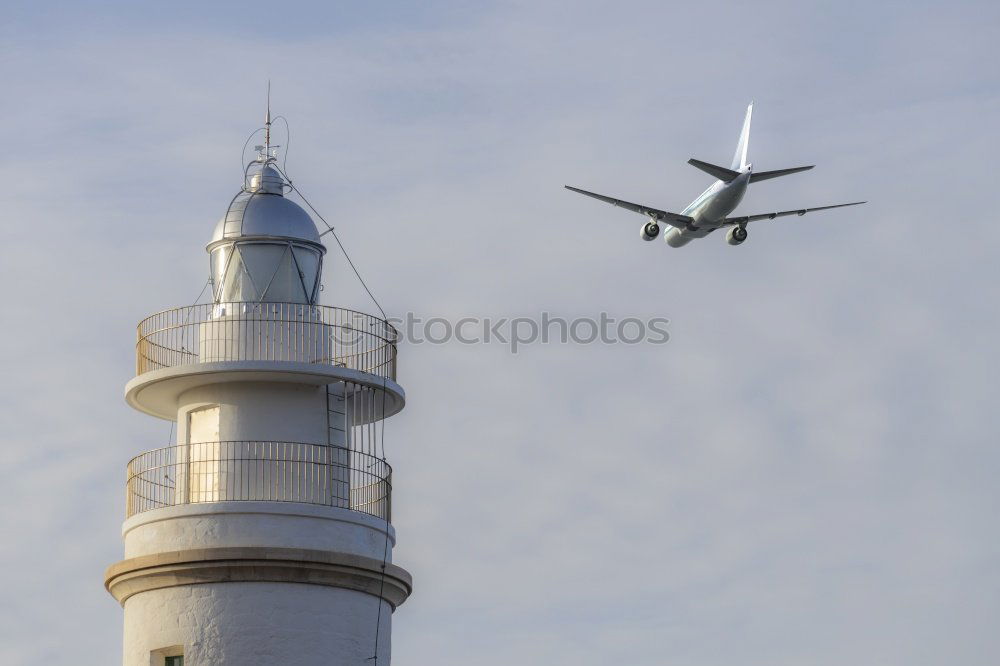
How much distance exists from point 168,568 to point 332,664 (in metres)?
3.54

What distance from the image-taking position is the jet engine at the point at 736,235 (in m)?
56.4

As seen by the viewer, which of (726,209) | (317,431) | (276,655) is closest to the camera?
(276,655)

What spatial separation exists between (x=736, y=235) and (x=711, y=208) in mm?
1682

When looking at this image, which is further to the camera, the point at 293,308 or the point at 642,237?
the point at 642,237

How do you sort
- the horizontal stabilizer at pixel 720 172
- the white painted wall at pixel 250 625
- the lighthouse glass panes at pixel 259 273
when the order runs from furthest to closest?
the horizontal stabilizer at pixel 720 172 < the lighthouse glass panes at pixel 259 273 < the white painted wall at pixel 250 625

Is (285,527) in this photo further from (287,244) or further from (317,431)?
(287,244)

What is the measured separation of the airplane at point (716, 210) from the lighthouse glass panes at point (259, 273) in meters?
20.0

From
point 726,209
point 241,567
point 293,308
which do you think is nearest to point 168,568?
point 241,567

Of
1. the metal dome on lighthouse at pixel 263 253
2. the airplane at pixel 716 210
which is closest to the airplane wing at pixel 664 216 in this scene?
the airplane at pixel 716 210

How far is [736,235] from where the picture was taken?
56469 mm

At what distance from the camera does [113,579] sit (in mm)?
31641

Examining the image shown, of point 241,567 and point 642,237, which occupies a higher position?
point 642,237

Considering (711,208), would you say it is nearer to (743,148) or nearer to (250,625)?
(743,148)

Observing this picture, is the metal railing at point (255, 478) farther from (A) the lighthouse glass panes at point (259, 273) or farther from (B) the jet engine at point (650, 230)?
(B) the jet engine at point (650, 230)
